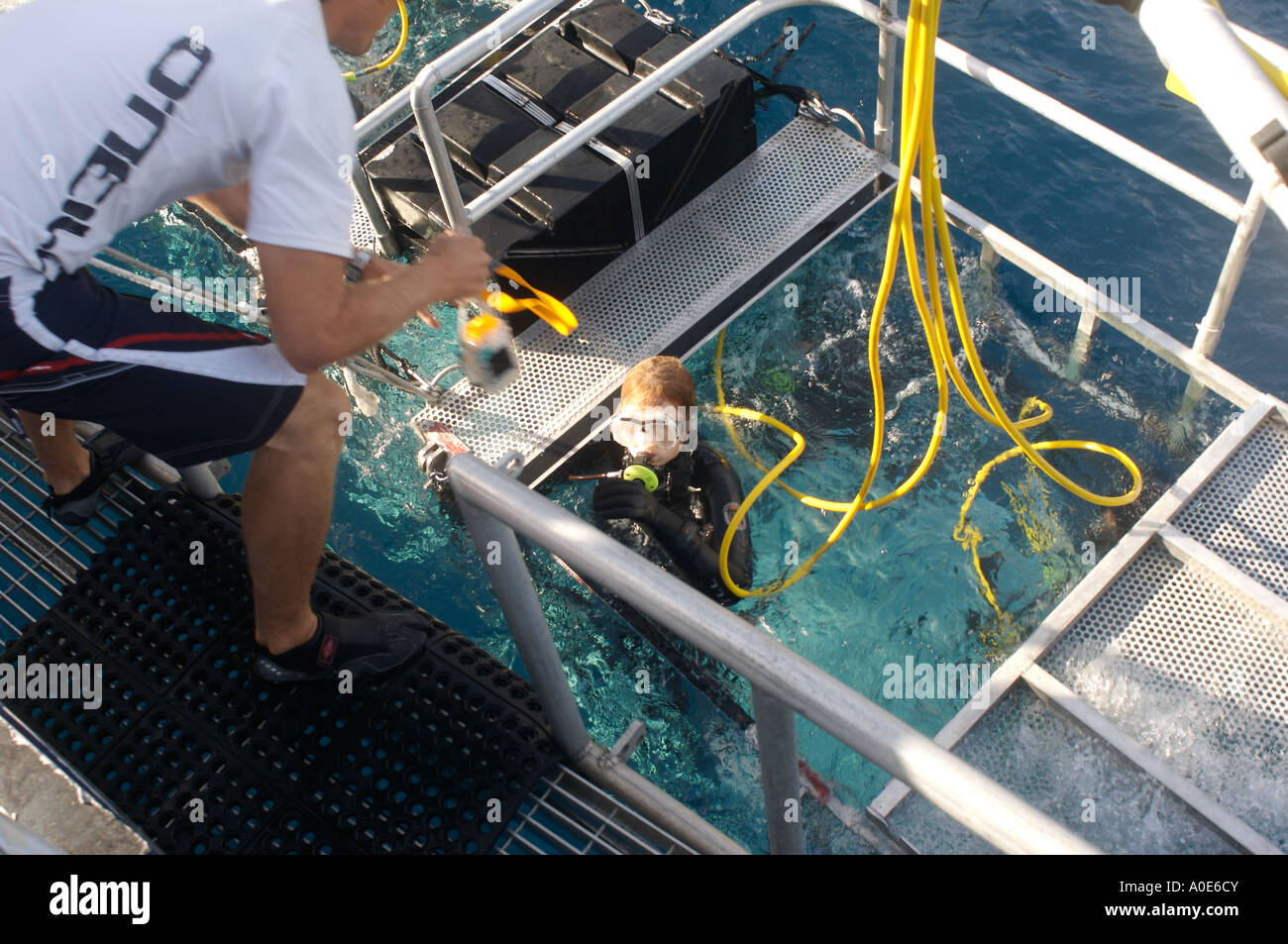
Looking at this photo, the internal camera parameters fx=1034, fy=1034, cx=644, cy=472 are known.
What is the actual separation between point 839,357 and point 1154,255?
1.82 m

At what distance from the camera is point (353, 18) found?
1950 mm

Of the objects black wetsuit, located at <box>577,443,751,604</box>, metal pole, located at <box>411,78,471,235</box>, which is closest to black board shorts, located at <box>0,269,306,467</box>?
metal pole, located at <box>411,78,471,235</box>

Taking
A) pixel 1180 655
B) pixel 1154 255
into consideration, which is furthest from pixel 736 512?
pixel 1154 255

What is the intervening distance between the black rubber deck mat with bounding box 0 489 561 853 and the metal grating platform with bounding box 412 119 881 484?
45.2 inches

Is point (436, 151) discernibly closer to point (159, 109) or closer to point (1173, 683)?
point (159, 109)

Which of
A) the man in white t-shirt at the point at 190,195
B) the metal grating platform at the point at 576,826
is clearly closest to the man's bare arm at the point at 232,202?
the man in white t-shirt at the point at 190,195

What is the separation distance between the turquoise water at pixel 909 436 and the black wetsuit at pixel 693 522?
0.38m

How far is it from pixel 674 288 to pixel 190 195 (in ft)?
7.29

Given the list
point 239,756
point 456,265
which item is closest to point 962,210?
point 456,265

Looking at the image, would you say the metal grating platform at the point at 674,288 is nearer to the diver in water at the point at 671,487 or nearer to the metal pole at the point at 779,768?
the diver in water at the point at 671,487
